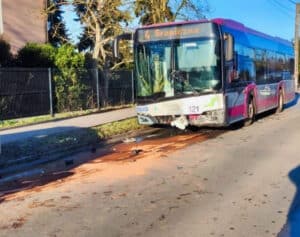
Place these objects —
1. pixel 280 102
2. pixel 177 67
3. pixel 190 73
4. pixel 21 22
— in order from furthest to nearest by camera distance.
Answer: pixel 21 22
pixel 280 102
pixel 177 67
pixel 190 73

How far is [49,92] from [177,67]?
7613 mm

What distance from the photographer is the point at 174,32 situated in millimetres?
14867

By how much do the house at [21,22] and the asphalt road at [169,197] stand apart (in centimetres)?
1866

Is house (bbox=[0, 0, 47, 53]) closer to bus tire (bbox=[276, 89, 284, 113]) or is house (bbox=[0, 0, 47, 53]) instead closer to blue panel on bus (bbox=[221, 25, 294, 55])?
blue panel on bus (bbox=[221, 25, 294, 55])

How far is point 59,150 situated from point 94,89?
37.8ft

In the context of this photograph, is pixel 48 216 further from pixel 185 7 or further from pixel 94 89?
pixel 185 7

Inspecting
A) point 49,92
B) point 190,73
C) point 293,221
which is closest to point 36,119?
point 49,92

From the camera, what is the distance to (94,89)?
→ 2431cm

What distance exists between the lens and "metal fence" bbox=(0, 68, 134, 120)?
19406 mm

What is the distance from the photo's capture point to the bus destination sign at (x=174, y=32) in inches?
568

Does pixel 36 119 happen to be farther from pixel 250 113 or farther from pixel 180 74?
pixel 250 113

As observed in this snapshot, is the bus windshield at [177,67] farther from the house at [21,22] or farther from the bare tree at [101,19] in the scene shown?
the house at [21,22]

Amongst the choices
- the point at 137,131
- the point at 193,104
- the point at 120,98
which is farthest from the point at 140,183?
the point at 120,98

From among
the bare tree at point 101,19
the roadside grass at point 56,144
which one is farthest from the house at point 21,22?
the roadside grass at point 56,144
